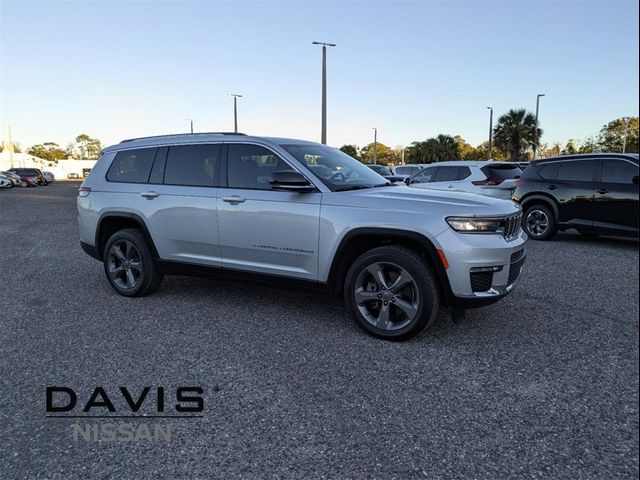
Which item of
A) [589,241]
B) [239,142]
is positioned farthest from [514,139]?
[239,142]

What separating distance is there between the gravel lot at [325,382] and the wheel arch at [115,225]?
1.96 feet

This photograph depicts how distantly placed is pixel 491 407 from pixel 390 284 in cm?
137

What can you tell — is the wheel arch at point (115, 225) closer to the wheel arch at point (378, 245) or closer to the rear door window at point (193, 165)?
the rear door window at point (193, 165)

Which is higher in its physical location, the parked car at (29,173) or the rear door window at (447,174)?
the rear door window at (447,174)

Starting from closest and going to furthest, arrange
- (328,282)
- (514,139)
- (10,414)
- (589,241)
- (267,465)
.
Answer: (267,465)
(10,414)
(328,282)
(589,241)
(514,139)

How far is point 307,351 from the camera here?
405 cm

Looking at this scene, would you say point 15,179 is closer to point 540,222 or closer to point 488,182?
point 488,182

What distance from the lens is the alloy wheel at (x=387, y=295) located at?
415cm

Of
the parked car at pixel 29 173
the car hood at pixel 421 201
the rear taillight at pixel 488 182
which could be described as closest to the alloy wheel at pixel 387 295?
the car hood at pixel 421 201

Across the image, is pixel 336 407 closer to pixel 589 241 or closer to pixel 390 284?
pixel 390 284

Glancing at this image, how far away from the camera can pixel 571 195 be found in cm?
930

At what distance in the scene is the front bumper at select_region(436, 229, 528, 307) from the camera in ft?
12.8

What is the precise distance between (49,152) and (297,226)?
549 feet

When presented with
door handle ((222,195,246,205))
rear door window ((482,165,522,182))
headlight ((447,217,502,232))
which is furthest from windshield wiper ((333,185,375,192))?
rear door window ((482,165,522,182))
